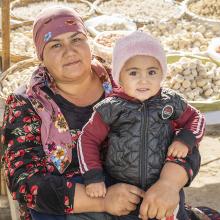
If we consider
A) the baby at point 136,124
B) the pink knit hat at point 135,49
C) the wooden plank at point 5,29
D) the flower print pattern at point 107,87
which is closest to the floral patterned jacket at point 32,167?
the baby at point 136,124

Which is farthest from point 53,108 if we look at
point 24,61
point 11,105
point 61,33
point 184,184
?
point 24,61

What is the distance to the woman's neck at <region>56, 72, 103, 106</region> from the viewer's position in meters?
2.35

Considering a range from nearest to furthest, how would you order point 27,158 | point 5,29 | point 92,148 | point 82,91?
point 92,148
point 27,158
point 82,91
point 5,29

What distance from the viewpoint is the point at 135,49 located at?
76.3 inches

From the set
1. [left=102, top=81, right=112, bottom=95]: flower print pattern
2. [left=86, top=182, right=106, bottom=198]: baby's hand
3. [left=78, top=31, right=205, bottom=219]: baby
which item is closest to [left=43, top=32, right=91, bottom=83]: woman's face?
[left=102, top=81, right=112, bottom=95]: flower print pattern

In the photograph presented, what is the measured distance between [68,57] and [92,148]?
0.44 meters

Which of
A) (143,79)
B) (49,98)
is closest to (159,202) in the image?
(143,79)

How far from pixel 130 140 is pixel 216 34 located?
2803 millimetres

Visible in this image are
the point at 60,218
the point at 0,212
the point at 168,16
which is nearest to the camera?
the point at 60,218

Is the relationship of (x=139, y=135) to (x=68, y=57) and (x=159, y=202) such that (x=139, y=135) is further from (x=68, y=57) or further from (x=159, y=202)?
(x=68, y=57)

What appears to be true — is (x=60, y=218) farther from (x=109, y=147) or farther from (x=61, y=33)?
(x=61, y=33)

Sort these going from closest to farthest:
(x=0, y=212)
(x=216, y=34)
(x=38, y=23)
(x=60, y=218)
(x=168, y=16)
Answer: (x=60, y=218) < (x=38, y=23) < (x=0, y=212) < (x=216, y=34) < (x=168, y=16)

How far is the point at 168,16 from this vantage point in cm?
502

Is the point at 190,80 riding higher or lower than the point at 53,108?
lower
